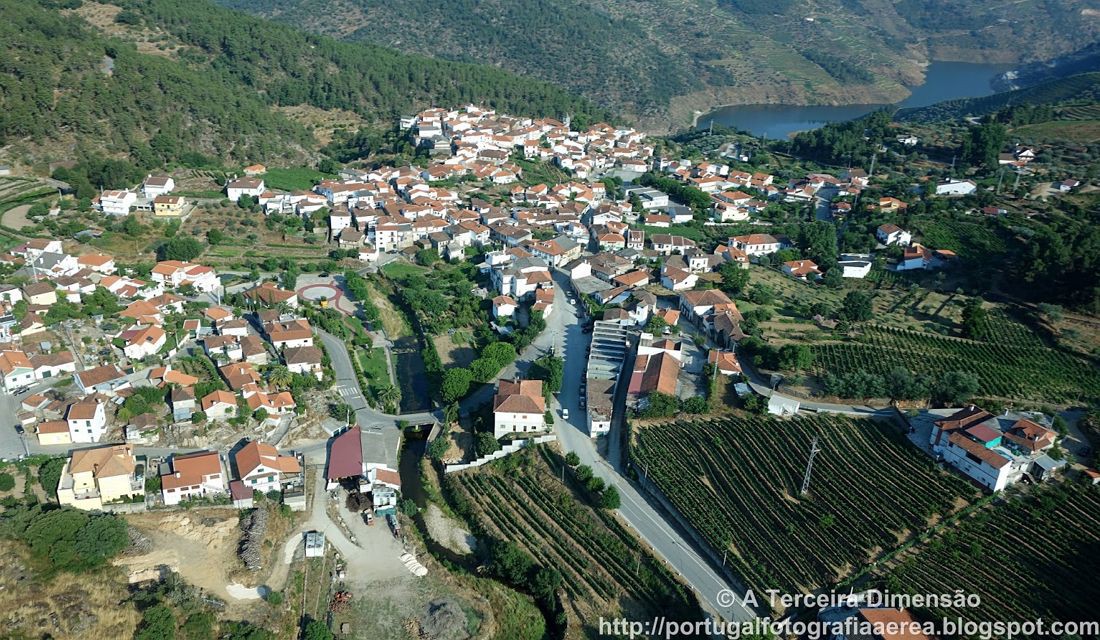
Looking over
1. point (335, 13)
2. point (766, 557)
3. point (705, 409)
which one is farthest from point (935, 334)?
point (335, 13)

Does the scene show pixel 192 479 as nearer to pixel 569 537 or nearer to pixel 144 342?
pixel 144 342

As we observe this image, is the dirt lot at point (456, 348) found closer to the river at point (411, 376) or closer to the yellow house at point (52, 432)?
the river at point (411, 376)

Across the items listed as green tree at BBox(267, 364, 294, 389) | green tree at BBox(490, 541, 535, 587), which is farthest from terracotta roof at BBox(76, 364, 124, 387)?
green tree at BBox(490, 541, 535, 587)

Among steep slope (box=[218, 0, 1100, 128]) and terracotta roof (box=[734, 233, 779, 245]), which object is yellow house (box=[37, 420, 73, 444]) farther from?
steep slope (box=[218, 0, 1100, 128])

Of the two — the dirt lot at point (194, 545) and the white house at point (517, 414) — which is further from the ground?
the white house at point (517, 414)

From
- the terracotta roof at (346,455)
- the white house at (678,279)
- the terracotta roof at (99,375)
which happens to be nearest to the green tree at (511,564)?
the terracotta roof at (346,455)

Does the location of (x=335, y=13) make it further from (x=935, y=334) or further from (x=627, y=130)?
(x=935, y=334)
